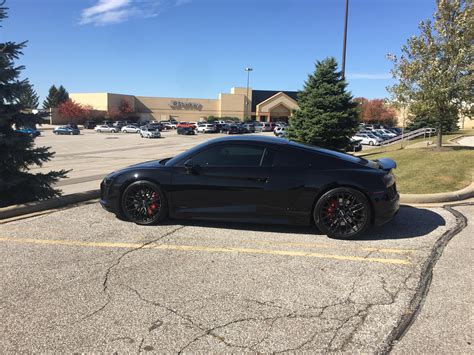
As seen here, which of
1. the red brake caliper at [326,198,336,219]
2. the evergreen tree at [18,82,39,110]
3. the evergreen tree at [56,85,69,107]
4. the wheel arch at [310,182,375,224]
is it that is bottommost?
the red brake caliper at [326,198,336,219]

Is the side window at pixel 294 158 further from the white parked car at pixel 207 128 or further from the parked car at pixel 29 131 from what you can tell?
the white parked car at pixel 207 128

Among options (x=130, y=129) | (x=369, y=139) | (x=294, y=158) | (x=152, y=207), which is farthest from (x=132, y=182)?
(x=130, y=129)

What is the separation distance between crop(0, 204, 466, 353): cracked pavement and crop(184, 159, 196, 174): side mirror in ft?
2.67

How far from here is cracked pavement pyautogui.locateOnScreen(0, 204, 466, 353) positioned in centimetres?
286

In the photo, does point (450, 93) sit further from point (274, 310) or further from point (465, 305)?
point (274, 310)

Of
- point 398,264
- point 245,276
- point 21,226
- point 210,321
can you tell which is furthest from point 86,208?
point 398,264

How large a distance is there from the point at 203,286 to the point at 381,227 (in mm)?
3109

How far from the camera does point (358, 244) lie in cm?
491

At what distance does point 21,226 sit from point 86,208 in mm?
1204

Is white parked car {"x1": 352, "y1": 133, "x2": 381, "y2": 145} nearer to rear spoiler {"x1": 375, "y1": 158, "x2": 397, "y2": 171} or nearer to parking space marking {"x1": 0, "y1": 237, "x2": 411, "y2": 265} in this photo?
rear spoiler {"x1": 375, "y1": 158, "x2": 397, "y2": 171}

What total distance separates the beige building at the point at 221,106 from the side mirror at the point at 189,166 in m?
86.4

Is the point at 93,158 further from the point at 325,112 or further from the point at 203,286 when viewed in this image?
the point at 203,286

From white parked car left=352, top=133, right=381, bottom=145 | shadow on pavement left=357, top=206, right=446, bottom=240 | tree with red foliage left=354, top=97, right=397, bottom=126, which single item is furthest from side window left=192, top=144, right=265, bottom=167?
tree with red foliage left=354, top=97, right=397, bottom=126

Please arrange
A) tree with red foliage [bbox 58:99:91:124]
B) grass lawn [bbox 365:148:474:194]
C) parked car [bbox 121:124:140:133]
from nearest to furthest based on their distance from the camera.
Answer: grass lawn [bbox 365:148:474:194] → parked car [bbox 121:124:140:133] → tree with red foliage [bbox 58:99:91:124]
